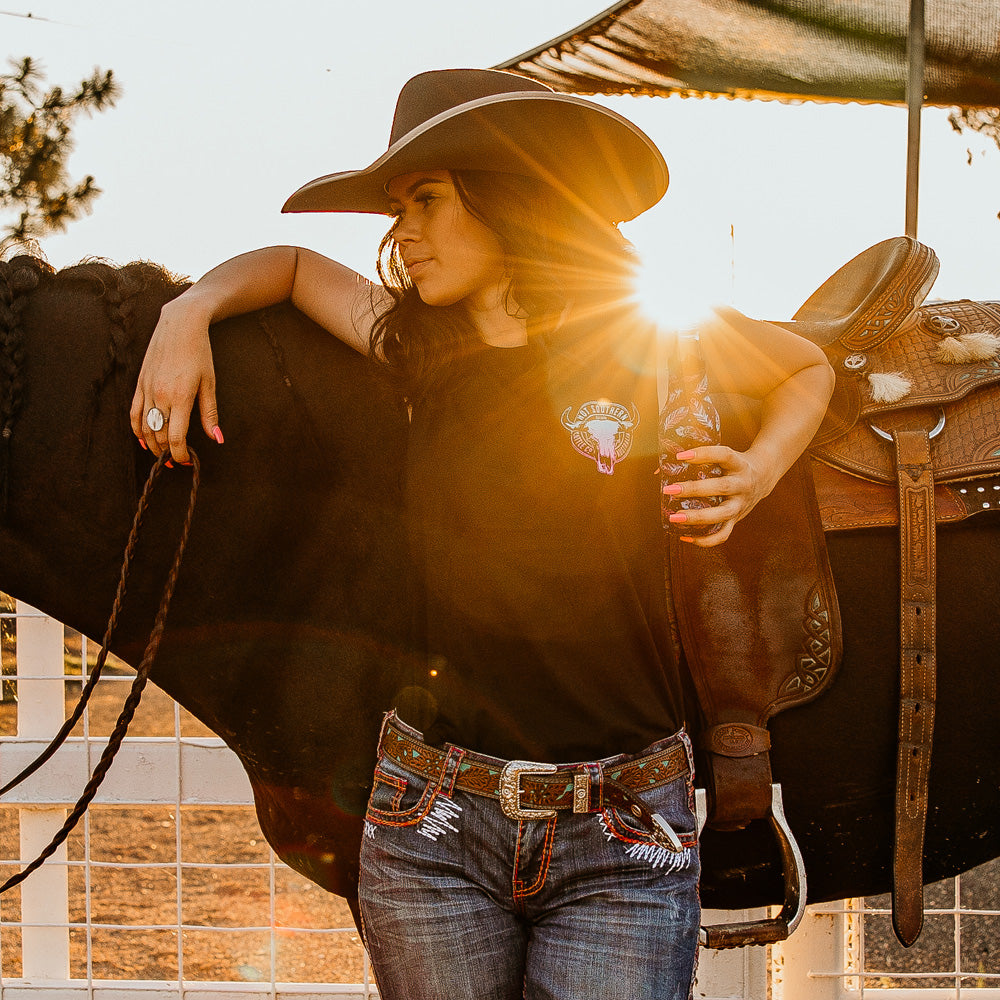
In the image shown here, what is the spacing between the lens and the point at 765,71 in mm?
4578

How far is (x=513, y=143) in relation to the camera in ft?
4.25

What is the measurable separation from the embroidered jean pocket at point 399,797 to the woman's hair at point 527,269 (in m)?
0.59

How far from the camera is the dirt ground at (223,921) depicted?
3.91 meters

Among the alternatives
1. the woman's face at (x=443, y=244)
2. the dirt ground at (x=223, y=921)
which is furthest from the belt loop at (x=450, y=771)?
the dirt ground at (x=223, y=921)

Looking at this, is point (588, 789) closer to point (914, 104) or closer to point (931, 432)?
point (931, 432)

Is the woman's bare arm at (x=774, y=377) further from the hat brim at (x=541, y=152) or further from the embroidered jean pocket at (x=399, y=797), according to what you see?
the embroidered jean pocket at (x=399, y=797)

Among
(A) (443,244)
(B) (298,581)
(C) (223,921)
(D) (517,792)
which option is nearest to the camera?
(D) (517,792)

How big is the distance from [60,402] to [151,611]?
408 mm

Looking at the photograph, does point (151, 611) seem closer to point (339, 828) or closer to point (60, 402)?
point (60, 402)

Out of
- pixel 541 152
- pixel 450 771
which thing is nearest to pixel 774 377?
pixel 541 152

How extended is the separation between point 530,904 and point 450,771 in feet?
0.71

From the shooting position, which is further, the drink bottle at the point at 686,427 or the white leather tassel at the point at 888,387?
→ the white leather tassel at the point at 888,387

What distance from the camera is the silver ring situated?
1329 mm

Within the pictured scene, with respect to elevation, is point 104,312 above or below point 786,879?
above
